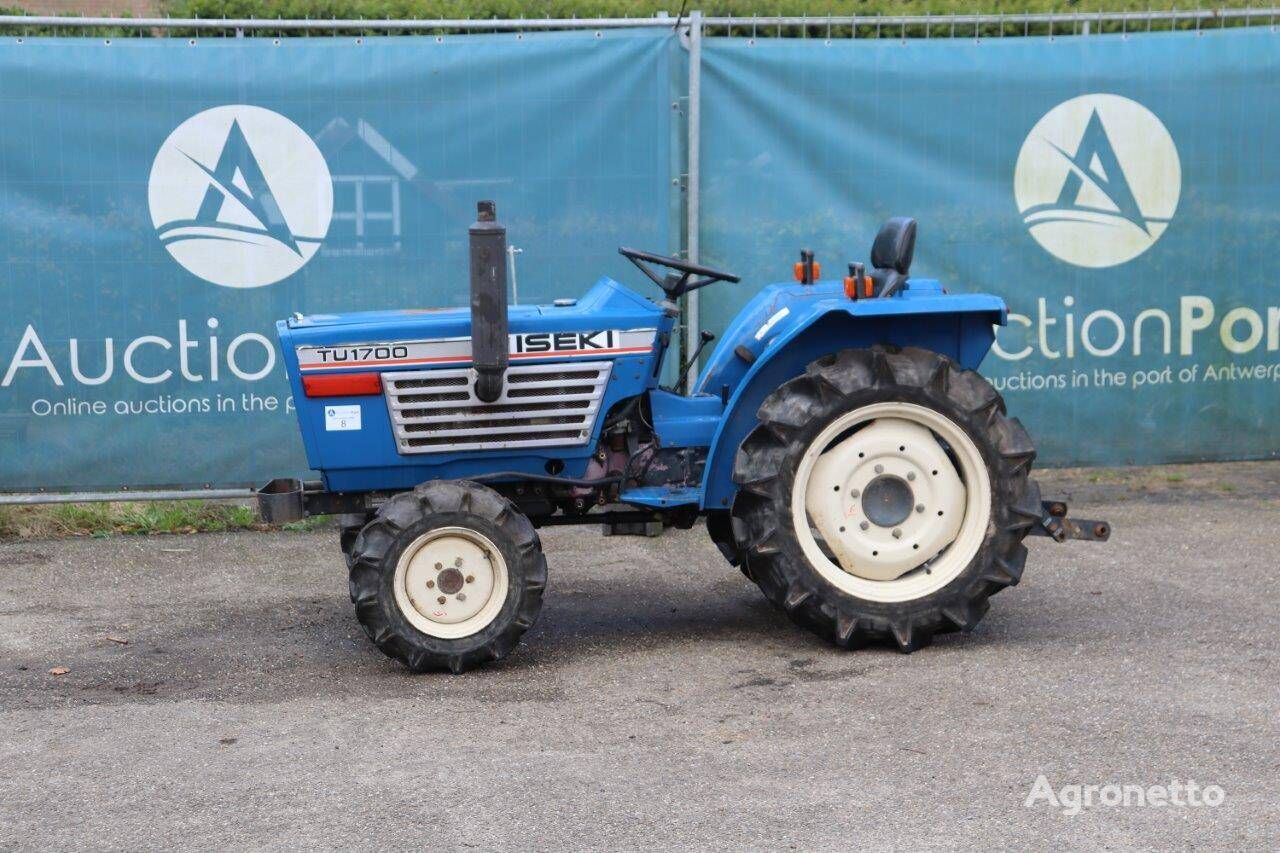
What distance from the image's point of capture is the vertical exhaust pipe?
5.72m

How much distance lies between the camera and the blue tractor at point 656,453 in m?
5.79

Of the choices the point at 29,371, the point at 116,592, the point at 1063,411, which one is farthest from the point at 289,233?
the point at 1063,411

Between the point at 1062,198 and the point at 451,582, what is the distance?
4.33 metres

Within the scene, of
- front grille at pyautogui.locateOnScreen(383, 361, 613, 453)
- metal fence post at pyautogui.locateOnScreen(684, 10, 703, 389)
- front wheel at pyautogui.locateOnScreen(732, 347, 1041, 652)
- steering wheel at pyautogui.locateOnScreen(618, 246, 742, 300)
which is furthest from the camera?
metal fence post at pyautogui.locateOnScreen(684, 10, 703, 389)

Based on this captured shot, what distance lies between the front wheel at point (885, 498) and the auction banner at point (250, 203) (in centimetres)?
261

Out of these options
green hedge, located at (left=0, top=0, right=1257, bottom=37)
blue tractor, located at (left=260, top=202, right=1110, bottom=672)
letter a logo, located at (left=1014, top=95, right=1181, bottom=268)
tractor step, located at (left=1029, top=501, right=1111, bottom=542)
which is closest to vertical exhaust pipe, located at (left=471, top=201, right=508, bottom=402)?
blue tractor, located at (left=260, top=202, right=1110, bottom=672)

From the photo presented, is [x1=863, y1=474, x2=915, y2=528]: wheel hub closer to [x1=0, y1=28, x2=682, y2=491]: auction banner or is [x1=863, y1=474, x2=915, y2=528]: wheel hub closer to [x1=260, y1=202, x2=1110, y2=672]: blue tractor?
[x1=260, y1=202, x2=1110, y2=672]: blue tractor

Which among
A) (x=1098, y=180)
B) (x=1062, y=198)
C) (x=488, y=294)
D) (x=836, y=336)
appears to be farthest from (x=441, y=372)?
(x=1098, y=180)

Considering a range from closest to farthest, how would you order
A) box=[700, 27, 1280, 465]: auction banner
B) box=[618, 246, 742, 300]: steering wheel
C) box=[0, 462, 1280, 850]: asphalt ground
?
box=[0, 462, 1280, 850]: asphalt ground → box=[618, 246, 742, 300]: steering wheel → box=[700, 27, 1280, 465]: auction banner

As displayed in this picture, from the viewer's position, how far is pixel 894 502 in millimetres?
6066

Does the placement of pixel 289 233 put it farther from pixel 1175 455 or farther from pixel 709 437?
pixel 1175 455

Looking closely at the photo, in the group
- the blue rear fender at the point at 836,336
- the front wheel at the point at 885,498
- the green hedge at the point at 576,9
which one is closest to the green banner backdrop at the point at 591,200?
the green hedge at the point at 576,9

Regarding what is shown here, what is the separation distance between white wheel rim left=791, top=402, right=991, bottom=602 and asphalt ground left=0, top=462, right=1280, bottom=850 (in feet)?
1.02

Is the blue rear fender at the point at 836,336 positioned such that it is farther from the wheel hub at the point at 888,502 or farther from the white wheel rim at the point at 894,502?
the wheel hub at the point at 888,502
